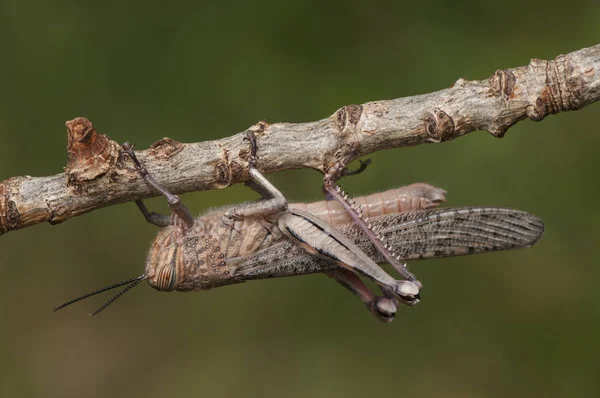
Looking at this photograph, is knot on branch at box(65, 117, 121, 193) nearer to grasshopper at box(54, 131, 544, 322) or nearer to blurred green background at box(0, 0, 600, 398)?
grasshopper at box(54, 131, 544, 322)

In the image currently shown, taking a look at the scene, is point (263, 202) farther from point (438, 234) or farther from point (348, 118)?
point (438, 234)

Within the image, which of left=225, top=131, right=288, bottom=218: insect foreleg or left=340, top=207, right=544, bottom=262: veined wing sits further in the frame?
left=340, top=207, right=544, bottom=262: veined wing

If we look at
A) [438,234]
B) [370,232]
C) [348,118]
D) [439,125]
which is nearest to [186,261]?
[370,232]

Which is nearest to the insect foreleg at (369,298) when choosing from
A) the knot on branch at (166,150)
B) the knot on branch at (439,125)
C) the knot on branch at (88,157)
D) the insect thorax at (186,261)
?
the insect thorax at (186,261)

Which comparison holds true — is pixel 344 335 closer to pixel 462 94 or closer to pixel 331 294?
pixel 331 294

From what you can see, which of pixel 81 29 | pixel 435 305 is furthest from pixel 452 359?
pixel 81 29

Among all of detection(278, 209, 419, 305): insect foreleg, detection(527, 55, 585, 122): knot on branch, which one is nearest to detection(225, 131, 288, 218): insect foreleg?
detection(278, 209, 419, 305): insect foreleg

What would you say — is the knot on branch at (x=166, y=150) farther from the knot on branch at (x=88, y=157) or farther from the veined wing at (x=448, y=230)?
the veined wing at (x=448, y=230)
